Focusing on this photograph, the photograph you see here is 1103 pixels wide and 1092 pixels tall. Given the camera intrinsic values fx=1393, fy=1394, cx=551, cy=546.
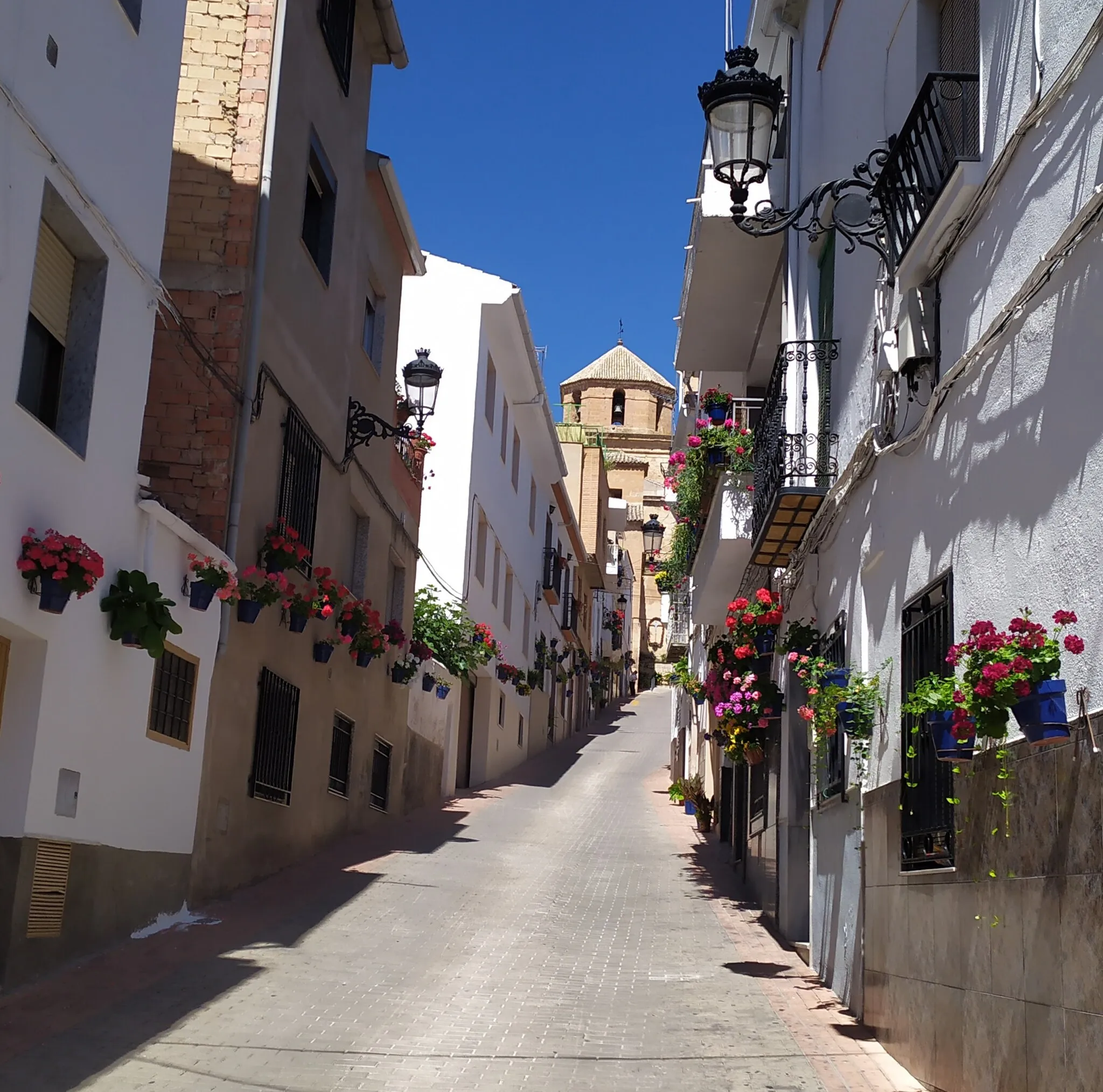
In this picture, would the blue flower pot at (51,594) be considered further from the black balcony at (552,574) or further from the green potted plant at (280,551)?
the black balcony at (552,574)

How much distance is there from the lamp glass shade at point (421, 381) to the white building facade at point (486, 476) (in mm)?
5347

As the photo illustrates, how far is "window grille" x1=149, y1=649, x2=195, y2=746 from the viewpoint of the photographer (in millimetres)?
10297

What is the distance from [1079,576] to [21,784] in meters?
5.95

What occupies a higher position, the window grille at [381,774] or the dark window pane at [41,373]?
the dark window pane at [41,373]

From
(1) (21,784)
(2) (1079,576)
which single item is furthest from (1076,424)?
(1) (21,784)

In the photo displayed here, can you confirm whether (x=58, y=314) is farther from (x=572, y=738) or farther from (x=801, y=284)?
(x=572, y=738)

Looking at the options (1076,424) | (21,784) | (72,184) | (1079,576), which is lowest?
(21,784)

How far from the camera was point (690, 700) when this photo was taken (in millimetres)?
26547

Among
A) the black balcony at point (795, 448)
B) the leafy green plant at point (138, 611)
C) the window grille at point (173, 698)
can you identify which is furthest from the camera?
the black balcony at point (795, 448)

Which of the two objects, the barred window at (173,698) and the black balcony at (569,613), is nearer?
the barred window at (173,698)

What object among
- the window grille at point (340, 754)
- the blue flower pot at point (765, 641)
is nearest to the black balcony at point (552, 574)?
the window grille at point (340, 754)

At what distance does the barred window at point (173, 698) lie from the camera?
405 inches

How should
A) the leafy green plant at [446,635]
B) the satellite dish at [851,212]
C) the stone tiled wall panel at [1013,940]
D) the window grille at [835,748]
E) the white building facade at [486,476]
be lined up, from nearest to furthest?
the stone tiled wall panel at [1013,940], the satellite dish at [851,212], the window grille at [835,748], the leafy green plant at [446,635], the white building facade at [486,476]

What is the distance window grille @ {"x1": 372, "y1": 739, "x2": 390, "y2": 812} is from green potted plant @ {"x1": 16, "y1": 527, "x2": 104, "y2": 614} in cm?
945
